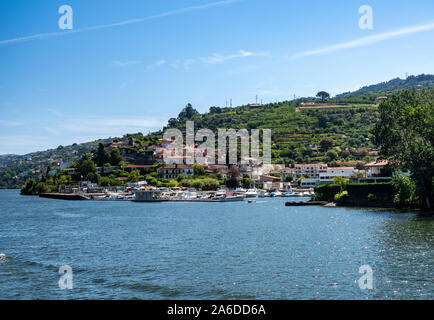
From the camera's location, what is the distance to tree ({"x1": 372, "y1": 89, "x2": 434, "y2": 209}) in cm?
4981

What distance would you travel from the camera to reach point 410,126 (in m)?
55.7

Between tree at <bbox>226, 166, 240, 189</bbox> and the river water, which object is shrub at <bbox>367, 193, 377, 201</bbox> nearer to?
the river water

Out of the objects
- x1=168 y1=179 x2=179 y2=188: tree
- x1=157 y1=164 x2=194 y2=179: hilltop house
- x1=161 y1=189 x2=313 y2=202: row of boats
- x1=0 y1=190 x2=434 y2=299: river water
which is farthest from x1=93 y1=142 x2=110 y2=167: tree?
x1=0 y1=190 x2=434 y2=299: river water

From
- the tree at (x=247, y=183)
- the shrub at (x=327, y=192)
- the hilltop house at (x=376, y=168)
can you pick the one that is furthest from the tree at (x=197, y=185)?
the hilltop house at (x=376, y=168)

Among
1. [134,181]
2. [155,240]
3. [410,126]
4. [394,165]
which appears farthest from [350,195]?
[134,181]

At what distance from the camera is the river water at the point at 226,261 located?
738 inches

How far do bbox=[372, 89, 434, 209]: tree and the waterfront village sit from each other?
45098mm

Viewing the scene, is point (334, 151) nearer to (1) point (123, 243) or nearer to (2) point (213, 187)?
(2) point (213, 187)

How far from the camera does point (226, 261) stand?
82.2 feet

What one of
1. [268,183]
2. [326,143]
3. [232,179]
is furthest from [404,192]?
[326,143]

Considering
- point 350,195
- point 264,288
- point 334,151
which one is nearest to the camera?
point 264,288

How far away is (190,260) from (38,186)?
5193 inches

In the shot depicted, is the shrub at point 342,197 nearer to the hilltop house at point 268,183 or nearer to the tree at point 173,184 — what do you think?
the tree at point 173,184
